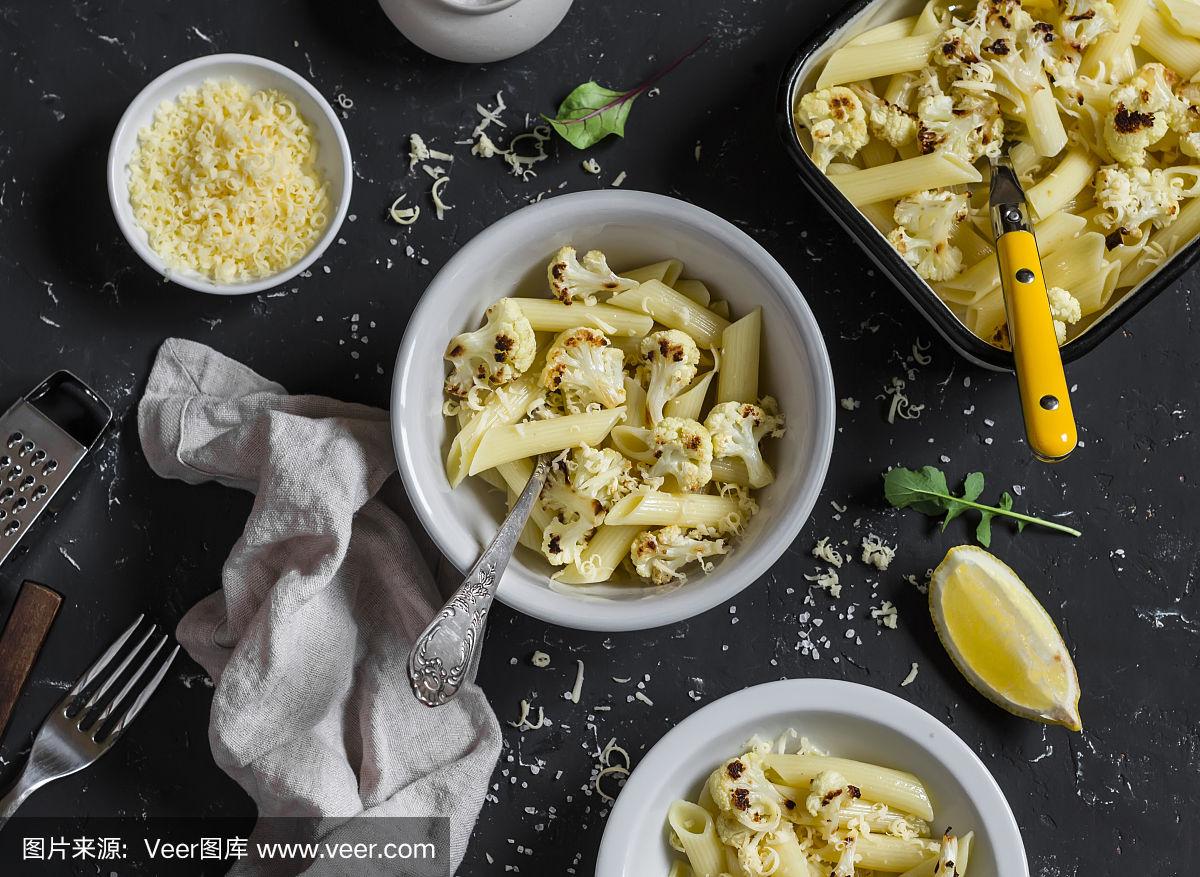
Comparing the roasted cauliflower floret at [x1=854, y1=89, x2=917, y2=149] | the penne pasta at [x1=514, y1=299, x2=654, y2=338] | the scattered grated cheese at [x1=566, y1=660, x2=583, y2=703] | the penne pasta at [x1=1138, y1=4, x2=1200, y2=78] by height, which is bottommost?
the scattered grated cheese at [x1=566, y1=660, x2=583, y2=703]

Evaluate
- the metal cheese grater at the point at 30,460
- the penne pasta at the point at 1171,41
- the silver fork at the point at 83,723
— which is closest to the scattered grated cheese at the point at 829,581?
the penne pasta at the point at 1171,41

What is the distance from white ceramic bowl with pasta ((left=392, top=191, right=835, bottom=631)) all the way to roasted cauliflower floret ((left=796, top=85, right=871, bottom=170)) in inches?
8.8

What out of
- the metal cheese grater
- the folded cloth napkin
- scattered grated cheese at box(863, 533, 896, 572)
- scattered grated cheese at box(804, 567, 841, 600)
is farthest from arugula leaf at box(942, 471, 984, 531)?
the metal cheese grater

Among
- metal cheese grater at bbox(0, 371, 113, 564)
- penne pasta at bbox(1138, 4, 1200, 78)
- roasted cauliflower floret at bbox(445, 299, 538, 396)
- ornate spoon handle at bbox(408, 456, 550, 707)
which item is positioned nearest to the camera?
ornate spoon handle at bbox(408, 456, 550, 707)

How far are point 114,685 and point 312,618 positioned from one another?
0.42m

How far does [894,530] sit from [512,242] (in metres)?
0.86

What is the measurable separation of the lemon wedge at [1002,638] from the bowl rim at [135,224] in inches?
48.4

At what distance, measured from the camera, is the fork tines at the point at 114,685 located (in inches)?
69.6

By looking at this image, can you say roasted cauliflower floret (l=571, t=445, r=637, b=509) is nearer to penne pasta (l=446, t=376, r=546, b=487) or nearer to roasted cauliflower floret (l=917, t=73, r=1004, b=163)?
penne pasta (l=446, t=376, r=546, b=487)

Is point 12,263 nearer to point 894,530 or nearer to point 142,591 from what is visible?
point 142,591

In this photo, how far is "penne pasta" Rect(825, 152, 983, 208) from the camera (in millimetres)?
1591

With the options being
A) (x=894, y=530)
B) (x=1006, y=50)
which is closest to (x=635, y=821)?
(x=894, y=530)

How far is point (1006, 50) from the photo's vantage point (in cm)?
160

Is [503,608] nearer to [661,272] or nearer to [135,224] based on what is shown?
[661,272]
